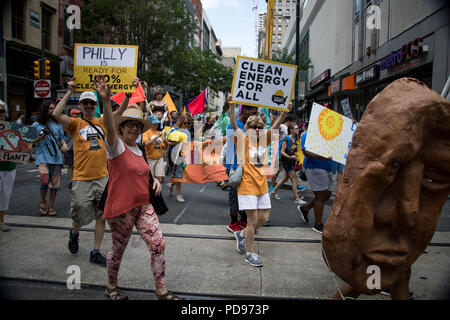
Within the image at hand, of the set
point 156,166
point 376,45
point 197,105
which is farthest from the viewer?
point 376,45

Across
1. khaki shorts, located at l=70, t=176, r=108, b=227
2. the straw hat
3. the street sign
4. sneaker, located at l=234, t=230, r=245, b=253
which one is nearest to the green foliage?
the street sign

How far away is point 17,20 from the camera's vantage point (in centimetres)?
1706

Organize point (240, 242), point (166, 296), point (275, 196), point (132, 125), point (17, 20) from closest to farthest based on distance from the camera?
point (166, 296) → point (132, 125) → point (240, 242) → point (275, 196) → point (17, 20)

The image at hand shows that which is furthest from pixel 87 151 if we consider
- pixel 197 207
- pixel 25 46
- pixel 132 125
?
pixel 25 46

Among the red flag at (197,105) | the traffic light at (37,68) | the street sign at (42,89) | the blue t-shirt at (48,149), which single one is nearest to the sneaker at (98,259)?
the blue t-shirt at (48,149)

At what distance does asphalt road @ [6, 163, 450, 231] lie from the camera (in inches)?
247

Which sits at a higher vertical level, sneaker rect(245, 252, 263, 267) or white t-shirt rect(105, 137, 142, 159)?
white t-shirt rect(105, 137, 142, 159)

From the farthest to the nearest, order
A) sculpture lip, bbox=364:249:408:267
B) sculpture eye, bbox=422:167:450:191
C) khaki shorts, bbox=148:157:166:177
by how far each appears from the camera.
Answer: khaki shorts, bbox=148:157:166:177
sculpture eye, bbox=422:167:450:191
sculpture lip, bbox=364:249:408:267

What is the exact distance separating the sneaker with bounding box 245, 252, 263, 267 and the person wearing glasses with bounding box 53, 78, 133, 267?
1.70m

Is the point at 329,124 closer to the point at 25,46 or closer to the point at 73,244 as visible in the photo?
the point at 73,244

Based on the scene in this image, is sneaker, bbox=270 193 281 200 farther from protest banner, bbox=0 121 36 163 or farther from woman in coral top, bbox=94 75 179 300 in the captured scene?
woman in coral top, bbox=94 75 179 300

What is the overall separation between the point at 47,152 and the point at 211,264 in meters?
3.95

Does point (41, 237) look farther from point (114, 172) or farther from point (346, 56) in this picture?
point (346, 56)
